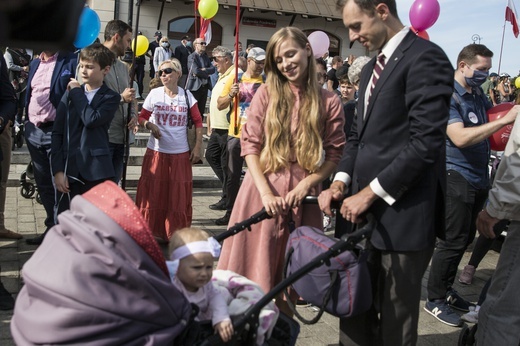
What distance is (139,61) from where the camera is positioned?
51.0ft

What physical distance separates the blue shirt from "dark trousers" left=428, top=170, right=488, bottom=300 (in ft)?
0.27

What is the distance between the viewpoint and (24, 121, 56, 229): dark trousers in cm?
590

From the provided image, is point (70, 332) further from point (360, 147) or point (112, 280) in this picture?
point (360, 147)

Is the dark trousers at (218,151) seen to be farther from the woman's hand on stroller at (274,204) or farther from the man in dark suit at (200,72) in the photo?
→ the woman's hand on stroller at (274,204)

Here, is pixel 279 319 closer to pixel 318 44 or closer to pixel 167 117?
pixel 167 117

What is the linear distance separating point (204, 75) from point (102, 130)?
23.6 ft

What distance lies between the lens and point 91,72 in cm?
523

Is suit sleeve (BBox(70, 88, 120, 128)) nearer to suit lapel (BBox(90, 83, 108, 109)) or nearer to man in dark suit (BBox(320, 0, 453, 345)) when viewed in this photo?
suit lapel (BBox(90, 83, 108, 109))

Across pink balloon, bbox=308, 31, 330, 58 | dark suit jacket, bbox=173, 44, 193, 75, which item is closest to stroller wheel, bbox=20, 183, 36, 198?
pink balloon, bbox=308, 31, 330, 58

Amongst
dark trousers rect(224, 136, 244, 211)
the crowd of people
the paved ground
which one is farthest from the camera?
dark trousers rect(224, 136, 244, 211)

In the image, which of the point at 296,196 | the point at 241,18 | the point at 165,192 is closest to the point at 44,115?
the point at 165,192

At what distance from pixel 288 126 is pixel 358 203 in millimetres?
744

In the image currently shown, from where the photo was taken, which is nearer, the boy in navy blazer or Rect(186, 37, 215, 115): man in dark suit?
the boy in navy blazer

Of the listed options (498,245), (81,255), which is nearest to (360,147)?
(81,255)
